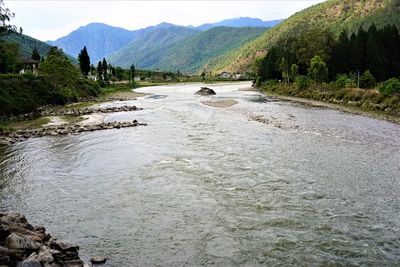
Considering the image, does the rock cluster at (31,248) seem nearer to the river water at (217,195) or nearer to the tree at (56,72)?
the river water at (217,195)

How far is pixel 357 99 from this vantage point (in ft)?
164

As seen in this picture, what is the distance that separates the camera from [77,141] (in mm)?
31094

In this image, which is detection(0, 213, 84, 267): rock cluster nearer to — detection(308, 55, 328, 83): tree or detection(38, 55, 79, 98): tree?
detection(38, 55, 79, 98): tree

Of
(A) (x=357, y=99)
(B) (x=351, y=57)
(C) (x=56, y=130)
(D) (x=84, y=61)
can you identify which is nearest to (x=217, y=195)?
(C) (x=56, y=130)

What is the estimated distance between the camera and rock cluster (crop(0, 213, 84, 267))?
33.7 ft

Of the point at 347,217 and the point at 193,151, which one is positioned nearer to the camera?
the point at 347,217

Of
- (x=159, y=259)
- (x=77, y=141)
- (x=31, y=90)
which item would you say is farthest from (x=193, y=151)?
(x=31, y=90)

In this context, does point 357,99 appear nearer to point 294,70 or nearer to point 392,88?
point 392,88

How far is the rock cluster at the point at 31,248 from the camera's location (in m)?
10.3

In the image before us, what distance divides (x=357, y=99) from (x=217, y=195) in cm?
3876

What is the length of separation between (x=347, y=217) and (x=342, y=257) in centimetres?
316

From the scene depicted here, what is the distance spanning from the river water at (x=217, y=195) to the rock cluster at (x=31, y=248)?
886 millimetres

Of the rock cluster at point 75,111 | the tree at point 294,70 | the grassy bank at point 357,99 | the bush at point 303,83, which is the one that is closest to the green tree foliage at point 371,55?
the bush at point 303,83

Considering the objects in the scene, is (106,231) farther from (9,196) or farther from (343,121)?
(343,121)
